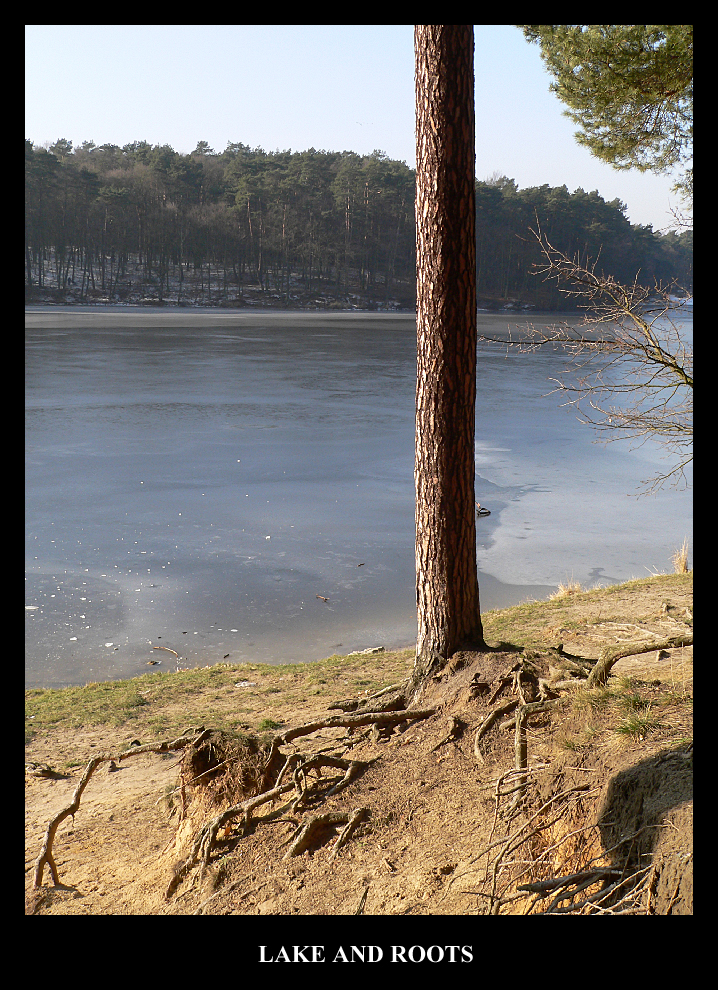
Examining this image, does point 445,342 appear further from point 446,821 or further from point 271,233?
point 271,233

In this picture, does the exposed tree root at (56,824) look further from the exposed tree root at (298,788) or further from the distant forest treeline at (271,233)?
the distant forest treeline at (271,233)

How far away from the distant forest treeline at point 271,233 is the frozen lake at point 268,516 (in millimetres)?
55577

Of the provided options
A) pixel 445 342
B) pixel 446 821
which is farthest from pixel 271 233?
pixel 446 821

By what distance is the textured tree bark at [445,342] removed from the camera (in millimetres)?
4832

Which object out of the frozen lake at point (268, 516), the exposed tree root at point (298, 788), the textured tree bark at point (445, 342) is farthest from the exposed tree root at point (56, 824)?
the frozen lake at point (268, 516)

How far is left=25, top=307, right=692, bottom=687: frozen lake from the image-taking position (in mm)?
8773

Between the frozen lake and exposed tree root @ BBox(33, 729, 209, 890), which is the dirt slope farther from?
the frozen lake

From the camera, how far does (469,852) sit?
361 centimetres

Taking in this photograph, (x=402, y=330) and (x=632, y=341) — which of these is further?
(x=402, y=330)

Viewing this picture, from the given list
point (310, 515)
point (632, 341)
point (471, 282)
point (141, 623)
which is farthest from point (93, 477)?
point (471, 282)

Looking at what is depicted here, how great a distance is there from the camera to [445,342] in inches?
197

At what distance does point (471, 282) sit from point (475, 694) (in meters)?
2.53

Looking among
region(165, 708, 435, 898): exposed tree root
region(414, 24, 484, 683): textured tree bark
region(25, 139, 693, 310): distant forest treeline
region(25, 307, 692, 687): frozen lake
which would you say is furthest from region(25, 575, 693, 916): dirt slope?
region(25, 139, 693, 310): distant forest treeline

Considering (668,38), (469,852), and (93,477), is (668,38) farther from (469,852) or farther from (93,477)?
(93,477)
